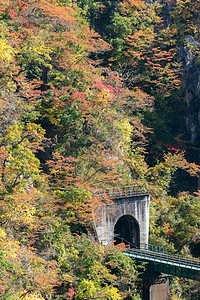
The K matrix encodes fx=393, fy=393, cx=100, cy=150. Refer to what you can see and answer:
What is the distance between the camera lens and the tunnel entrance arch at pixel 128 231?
30903 millimetres

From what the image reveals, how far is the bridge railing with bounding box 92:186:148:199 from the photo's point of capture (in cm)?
2947

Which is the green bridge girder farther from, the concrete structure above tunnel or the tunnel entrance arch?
the tunnel entrance arch

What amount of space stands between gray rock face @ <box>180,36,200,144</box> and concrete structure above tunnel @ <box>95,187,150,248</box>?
12.9 m

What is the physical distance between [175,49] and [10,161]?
2859cm

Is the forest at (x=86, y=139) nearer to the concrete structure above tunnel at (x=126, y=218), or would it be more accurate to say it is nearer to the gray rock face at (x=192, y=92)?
the gray rock face at (x=192, y=92)

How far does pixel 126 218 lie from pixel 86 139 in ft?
23.3

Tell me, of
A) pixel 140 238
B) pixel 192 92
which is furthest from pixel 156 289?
pixel 192 92

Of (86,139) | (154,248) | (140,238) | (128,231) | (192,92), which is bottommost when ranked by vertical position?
(154,248)

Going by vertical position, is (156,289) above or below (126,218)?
below

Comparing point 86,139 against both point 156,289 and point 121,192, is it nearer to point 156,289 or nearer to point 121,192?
point 121,192

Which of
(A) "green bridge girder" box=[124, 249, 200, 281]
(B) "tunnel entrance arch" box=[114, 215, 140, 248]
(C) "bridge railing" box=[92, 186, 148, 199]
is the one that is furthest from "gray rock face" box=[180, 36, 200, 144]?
(A) "green bridge girder" box=[124, 249, 200, 281]

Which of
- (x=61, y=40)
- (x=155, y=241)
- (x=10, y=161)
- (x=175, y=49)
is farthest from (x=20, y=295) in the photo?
(x=175, y=49)

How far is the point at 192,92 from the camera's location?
135ft

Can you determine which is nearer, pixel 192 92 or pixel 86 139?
pixel 86 139
